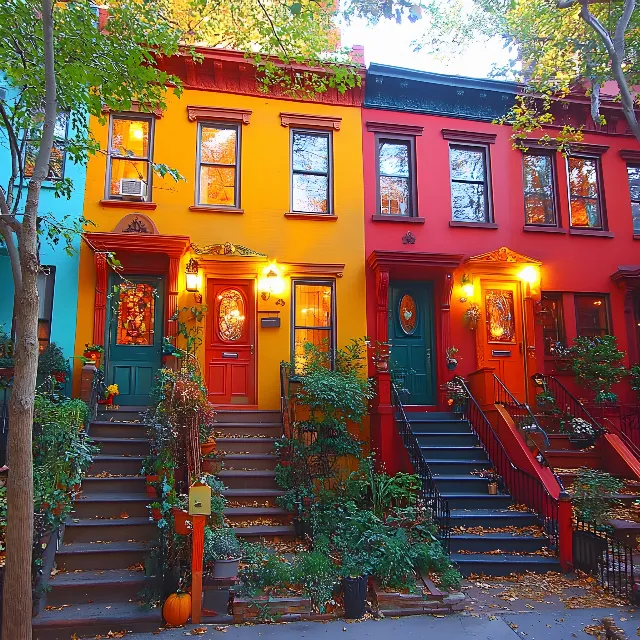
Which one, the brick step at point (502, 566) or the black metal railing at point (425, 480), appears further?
the black metal railing at point (425, 480)

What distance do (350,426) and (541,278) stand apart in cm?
529

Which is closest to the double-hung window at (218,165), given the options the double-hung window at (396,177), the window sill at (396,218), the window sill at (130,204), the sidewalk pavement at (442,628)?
the window sill at (130,204)

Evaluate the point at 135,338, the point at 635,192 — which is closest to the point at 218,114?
the point at 135,338

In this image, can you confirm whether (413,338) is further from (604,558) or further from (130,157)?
(130,157)

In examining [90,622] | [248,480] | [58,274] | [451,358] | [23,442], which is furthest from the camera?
[451,358]

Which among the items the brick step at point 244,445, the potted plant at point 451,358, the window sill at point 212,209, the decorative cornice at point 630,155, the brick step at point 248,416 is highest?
the decorative cornice at point 630,155

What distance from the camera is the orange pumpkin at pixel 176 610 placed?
5.97m

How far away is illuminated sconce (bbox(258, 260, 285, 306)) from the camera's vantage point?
11.3m

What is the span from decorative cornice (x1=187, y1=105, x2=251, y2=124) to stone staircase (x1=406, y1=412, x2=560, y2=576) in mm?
6731

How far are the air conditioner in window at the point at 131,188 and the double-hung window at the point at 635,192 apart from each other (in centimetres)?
1067

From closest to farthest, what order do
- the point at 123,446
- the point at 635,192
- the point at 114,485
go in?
1. the point at 114,485
2. the point at 123,446
3. the point at 635,192

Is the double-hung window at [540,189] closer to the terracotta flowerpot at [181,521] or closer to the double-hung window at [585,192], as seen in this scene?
the double-hung window at [585,192]

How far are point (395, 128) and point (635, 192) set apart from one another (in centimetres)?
584

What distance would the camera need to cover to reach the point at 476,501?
8.88 metres
